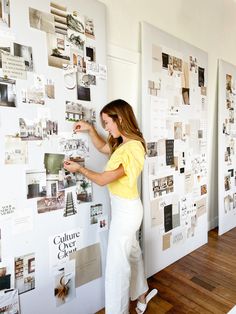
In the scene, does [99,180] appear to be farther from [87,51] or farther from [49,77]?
[87,51]

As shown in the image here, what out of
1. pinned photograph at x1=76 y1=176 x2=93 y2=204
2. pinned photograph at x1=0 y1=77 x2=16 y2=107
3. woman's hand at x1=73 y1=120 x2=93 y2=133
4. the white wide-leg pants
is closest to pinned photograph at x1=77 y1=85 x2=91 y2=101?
woman's hand at x1=73 y1=120 x2=93 y2=133

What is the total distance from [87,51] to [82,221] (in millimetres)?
1098

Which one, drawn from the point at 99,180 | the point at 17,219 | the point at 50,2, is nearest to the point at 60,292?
the point at 17,219

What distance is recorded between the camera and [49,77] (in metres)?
1.44

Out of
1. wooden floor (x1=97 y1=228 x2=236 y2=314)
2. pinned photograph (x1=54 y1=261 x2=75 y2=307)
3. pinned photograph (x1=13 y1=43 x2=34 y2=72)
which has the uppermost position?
pinned photograph (x1=13 y1=43 x2=34 y2=72)

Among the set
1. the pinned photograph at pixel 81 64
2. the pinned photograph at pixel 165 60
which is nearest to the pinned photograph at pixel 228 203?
the pinned photograph at pixel 165 60

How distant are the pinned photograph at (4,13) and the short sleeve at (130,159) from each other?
0.88 meters

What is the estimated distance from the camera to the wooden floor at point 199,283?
6.06ft

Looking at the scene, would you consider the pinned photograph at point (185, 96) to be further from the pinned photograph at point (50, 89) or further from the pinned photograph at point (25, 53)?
the pinned photograph at point (25, 53)

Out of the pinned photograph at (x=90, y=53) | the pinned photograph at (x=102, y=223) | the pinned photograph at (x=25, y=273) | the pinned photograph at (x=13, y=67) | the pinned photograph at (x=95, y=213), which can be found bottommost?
the pinned photograph at (x=25, y=273)

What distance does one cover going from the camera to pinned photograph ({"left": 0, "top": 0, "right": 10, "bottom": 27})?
1.25 metres

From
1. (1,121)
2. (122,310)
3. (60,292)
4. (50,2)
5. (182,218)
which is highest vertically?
(50,2)

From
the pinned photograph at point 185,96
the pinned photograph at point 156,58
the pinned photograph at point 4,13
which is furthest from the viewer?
the pinned photograph at point 185,96

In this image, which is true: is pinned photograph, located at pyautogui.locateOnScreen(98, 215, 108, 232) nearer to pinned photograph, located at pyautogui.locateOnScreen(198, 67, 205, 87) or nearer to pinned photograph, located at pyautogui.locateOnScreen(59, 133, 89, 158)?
pinned photograph, located at pyautogui.locateOnScreen(59, 133, 89, 158)
